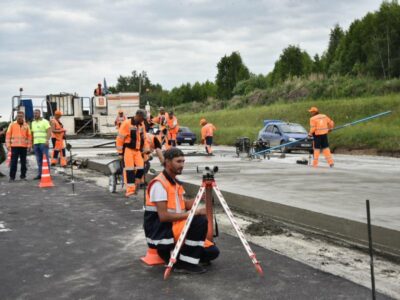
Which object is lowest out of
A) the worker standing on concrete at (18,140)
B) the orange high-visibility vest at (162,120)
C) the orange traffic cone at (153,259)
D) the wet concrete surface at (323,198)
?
the orange traffic cone at (153,259)

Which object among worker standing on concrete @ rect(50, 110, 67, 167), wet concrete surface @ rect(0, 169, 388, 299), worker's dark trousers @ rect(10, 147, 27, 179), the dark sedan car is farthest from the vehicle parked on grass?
wet concrete surface @ rect(0, 169, 388, 299)

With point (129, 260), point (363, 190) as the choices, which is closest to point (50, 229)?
point (129, 260)

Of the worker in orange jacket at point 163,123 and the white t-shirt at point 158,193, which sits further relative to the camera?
the worker in orange jacket at point 163,123

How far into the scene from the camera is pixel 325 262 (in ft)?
18.5

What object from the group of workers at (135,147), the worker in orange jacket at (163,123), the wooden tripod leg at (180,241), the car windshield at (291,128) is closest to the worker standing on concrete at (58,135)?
the worker in orange jacket at (163,123)

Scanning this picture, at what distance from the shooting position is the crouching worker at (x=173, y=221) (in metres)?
5.30

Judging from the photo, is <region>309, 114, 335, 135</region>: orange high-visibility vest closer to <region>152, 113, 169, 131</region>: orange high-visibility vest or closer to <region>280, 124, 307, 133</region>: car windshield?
<region>152, 113, 169, 131</region>: orange high-visibility vest

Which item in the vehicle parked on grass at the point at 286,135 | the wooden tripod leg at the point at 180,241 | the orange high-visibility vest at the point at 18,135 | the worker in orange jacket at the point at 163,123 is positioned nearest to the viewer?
the wooden tripod leg at the point at 180,241

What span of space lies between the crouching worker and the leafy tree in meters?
63.5

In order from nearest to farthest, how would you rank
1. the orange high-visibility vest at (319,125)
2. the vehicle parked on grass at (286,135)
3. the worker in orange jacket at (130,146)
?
the worker in orange jacket at (130,146) → the orange high-visibility vest at (319,125) → the vehicle parked on grass at (286,135)

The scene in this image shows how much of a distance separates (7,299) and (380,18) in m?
41.5

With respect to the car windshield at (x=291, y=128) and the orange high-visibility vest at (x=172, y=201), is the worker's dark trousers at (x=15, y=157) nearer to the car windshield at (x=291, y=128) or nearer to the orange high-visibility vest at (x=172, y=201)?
the orange high-visibility vest at (x=172, y=201)

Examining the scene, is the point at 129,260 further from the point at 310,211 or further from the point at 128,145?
the point at 128,145

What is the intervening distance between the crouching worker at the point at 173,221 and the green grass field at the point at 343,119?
20.1 metres
